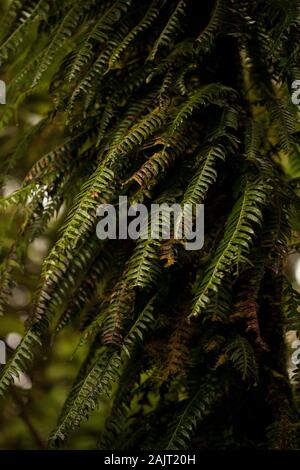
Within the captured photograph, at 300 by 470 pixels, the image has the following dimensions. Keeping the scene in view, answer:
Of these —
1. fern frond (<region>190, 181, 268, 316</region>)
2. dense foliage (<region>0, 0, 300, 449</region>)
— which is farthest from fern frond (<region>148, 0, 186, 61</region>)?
fern frond (<region>190, 181, 268, 316</region>)

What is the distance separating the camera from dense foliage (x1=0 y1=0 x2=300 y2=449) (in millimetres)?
1132

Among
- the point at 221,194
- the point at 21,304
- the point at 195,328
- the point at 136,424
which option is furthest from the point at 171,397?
the point at 21,304

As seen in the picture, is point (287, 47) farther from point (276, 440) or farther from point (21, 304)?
point (21, 304)

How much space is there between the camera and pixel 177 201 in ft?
3.87

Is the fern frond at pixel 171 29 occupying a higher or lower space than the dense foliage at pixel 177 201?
higher

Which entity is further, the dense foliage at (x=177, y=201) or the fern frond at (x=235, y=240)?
the dense foliage at (x=177, y=201)

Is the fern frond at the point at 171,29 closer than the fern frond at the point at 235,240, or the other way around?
the fern frond at the point at 235,240

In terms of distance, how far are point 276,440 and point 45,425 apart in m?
2.00

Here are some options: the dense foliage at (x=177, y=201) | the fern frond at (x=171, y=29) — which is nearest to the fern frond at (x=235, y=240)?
the dense foliage at (x=177, y=201)

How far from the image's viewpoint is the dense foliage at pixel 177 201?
1.13 metres

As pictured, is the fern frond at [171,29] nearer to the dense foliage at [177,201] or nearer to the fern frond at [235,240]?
the dense foliage at [177,201]

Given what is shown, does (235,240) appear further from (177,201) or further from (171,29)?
(171,29)

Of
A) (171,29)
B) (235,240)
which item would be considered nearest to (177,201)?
(235,240)

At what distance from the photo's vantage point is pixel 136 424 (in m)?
1.50
